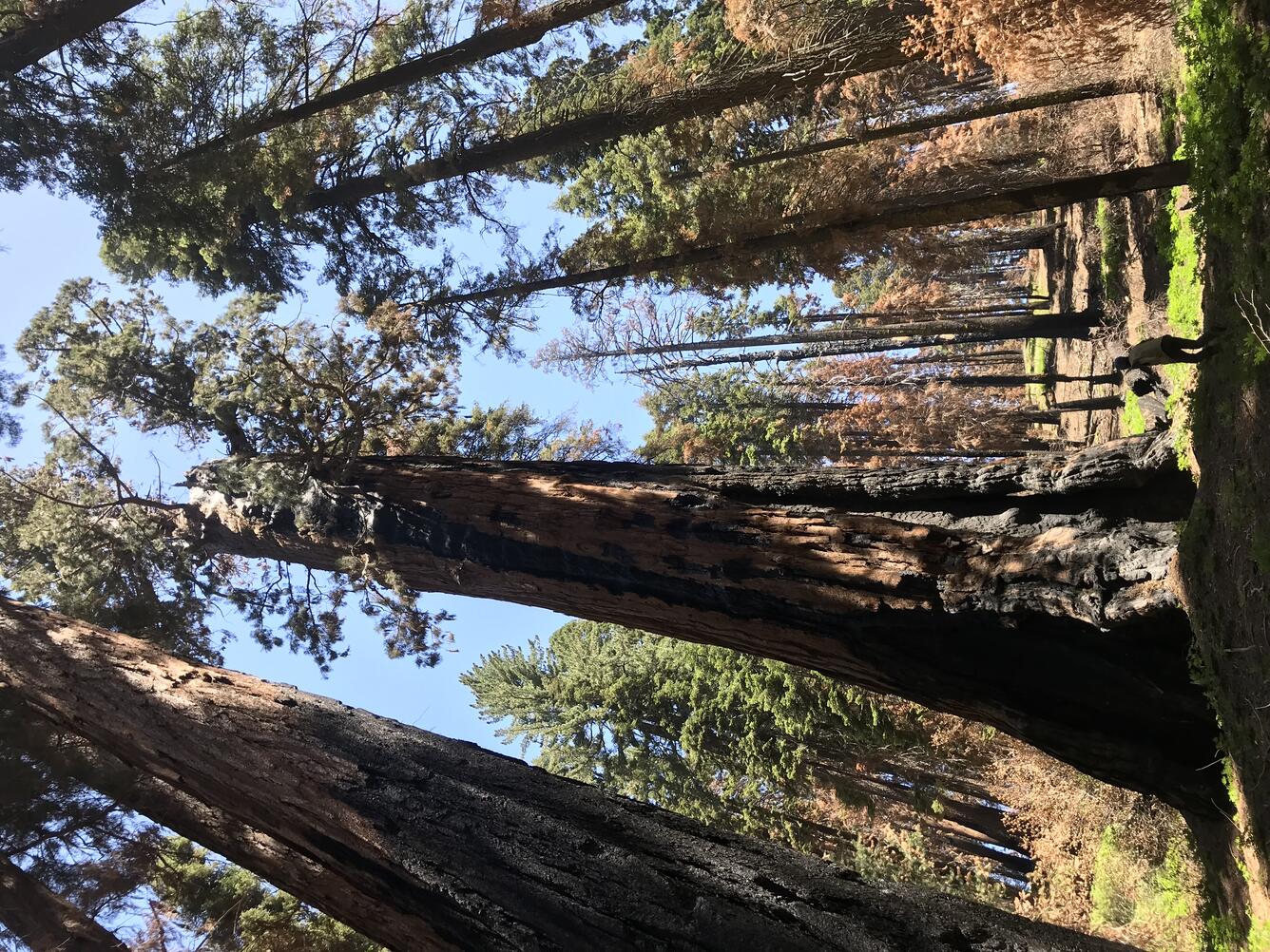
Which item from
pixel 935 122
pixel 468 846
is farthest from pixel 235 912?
pixel 935 122

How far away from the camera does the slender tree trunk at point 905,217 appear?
8.80 m

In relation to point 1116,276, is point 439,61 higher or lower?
lower

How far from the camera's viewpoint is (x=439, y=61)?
10500mm

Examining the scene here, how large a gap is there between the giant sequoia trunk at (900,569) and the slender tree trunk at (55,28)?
5.81 metres

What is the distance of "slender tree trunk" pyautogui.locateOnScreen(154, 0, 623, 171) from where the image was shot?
→ 10156 millimetres

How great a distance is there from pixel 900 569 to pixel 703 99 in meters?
7.54

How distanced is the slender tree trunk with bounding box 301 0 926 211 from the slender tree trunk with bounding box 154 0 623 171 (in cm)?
126

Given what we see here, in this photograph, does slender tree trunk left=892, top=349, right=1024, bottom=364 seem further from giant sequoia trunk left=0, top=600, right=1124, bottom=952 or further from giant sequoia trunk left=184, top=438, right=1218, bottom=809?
giant sequoia trunk left=0, top=600, right=1124, bottom=952

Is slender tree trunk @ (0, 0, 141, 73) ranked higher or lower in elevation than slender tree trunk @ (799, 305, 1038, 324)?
lower

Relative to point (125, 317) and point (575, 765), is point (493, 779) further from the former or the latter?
point (575, 765)

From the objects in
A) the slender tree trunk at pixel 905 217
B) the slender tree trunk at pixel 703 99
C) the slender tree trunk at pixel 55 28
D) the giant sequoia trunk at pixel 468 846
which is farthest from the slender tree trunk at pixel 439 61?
the giant sequoia trunk at pixel 468 846

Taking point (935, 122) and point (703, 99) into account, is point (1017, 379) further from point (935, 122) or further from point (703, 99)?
point (703, 99)

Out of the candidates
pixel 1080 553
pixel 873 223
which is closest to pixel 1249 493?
pixel 1080 553

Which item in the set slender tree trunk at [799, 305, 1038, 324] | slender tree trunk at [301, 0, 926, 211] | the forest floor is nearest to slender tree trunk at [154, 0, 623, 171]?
slender tree trunk at [301, 0, 926, 211]
